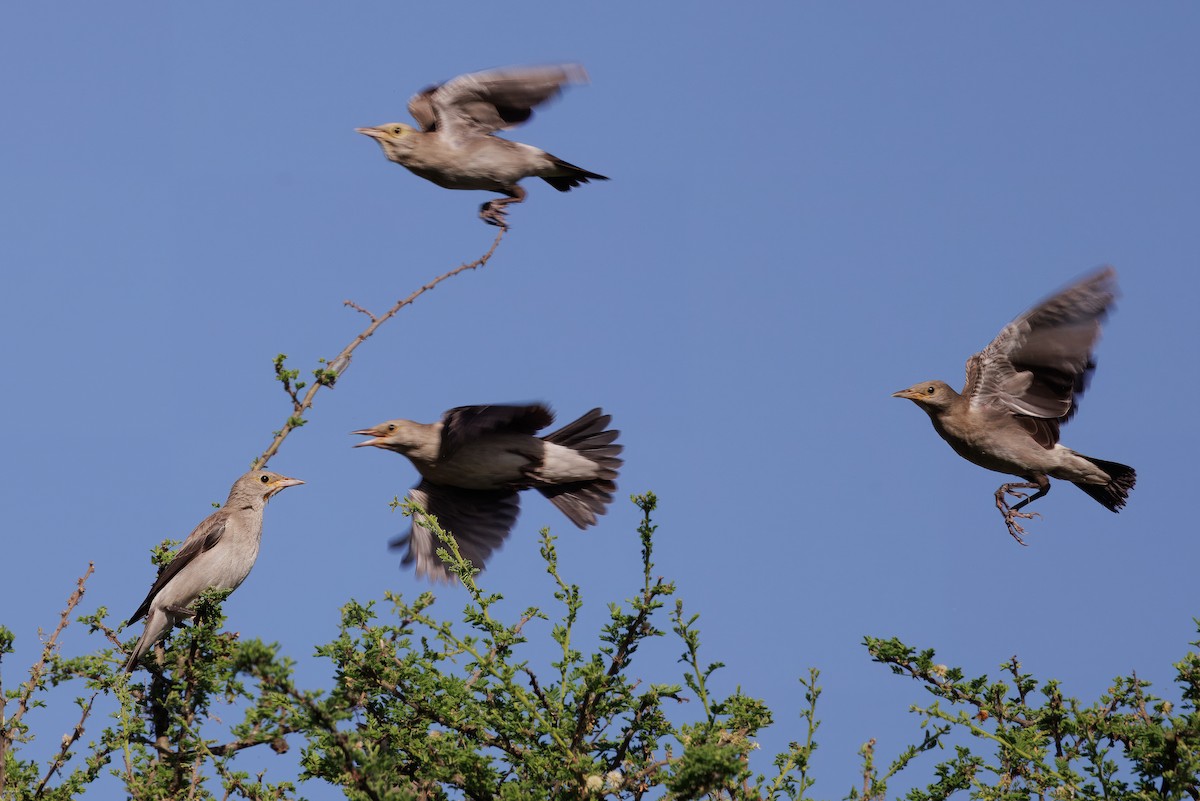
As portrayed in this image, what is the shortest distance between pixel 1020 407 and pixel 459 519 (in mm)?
4183

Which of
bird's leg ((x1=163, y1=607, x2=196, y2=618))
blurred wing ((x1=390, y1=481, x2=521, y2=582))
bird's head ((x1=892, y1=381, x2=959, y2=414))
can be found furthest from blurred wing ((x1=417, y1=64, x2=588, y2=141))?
bird's leg ((x1=163, y1=607, x2=196, y2=618))

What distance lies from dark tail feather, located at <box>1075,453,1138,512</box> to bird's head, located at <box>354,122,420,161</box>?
5283 mm

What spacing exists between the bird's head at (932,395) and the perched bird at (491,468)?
7.66ft

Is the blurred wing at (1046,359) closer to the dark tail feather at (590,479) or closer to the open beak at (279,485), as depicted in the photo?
the dark tail feather at (590,479)

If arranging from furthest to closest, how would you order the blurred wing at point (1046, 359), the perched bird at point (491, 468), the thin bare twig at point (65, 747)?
the perched bird at point (491, 468) → the blurred wing at point (1046, 359) → the thin bare twig at point (65, 747)

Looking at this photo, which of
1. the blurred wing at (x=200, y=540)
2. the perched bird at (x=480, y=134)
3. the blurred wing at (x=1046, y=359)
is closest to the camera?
the blurred wing at (x=200, y=540)

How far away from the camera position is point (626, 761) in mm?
4418

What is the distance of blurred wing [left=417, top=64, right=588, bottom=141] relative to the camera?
878 centimetres

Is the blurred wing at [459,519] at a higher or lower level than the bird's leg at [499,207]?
lower

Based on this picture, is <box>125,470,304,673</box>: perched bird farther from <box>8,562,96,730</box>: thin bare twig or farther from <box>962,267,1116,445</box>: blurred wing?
<box>962,267,1116,445</box>: blurred wing

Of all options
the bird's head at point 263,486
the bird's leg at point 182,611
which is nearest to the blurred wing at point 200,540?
the bird's head at point 263,486

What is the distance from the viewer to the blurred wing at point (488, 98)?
8.78 metres

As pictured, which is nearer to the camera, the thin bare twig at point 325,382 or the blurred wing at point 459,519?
the thin bare twig at point 325,382

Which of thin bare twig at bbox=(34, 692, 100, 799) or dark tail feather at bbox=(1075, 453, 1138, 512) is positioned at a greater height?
dark tail feather at bbox=(1075, 453, 1138, 512)
